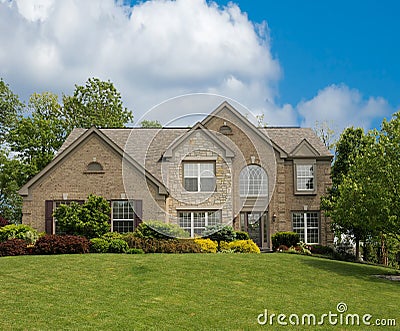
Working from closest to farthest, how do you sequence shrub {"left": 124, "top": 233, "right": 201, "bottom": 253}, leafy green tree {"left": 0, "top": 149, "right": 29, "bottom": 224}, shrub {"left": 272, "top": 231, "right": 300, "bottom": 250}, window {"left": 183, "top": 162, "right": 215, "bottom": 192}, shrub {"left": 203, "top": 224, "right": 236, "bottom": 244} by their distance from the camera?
shrub {"left": 124, "top": 233, "right": 201, "bottom": 253}
shrub {"left": 203, "top": 224, "right": 236, "bottom": 244}
window {"left": 183, "top": 162, "right": 215, "bottom": 192}
shrub {"left": 272, "top": 231, "right": 300, "bottom": 250}
leafy green tree {"left": 0, "top": 149, "right": 29, "bottom": 224}

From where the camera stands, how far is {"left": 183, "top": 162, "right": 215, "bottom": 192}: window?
101 ft

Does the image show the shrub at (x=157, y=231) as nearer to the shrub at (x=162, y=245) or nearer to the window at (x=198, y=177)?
the shrub at (x=162, y=245)

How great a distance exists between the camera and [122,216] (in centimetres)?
2898

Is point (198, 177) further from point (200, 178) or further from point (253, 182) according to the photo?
point (253, 182)

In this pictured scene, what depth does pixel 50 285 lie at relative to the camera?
16.0 meters

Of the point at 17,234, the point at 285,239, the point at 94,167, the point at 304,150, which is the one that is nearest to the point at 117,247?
the point at 17,234

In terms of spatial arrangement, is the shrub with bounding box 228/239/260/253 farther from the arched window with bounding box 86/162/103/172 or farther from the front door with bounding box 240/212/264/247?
the arched window with bounding box 86/162/103/172

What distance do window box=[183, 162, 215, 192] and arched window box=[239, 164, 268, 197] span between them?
2794 millimetres

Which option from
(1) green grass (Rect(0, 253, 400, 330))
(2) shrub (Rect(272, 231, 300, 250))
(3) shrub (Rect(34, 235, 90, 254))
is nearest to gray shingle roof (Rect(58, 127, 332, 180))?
(2) shrub (Rect(272, 231, 300, 250))

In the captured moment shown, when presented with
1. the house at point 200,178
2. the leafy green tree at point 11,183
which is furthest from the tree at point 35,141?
the house at point 200,178

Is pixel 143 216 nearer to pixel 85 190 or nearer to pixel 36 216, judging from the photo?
pixel 85 190

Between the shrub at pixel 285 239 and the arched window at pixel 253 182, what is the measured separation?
333 centimetres

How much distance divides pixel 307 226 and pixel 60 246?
16250 millimetres

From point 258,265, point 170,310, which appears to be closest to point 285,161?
point 258,265
